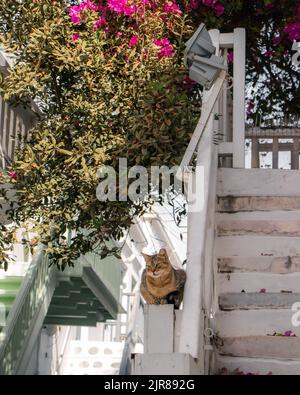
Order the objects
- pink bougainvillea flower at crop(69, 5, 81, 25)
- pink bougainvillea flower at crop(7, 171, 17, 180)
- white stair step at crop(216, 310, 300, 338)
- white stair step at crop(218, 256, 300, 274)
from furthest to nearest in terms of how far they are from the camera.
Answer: pink bougainvillea flower at crop(69, 5, 81, 25) < pink bougainvillea flower at crop(7, 171, 17, 180) < white stair step at crop(218, 256, 300, 274) < white stair step at crop(216, 310, 300, 338)

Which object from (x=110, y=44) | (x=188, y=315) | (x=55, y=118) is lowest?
(x=188, y=315)

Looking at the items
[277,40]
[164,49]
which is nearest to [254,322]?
[164,49]

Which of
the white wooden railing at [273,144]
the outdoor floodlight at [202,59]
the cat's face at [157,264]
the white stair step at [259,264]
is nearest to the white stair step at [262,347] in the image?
the white stair step at [259,264]

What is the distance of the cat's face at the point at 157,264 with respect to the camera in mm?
6059

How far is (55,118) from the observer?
9570 millimetres

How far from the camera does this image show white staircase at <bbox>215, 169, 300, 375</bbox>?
668cm

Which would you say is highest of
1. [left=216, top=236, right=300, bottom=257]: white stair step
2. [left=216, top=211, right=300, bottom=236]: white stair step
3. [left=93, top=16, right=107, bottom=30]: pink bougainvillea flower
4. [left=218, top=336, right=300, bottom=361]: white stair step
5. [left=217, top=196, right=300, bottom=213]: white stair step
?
[left=93, top=16, right=107, bottom=30]: pink bougainvillea flower

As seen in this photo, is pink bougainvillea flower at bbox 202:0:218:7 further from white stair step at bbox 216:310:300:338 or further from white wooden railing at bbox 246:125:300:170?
white stair step at bbox 216:310:300:338

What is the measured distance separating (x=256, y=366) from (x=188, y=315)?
36.8 inches

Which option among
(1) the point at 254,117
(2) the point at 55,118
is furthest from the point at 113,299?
(2) the point at 55,118

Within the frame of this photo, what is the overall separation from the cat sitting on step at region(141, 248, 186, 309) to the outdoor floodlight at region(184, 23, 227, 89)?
1496 mm

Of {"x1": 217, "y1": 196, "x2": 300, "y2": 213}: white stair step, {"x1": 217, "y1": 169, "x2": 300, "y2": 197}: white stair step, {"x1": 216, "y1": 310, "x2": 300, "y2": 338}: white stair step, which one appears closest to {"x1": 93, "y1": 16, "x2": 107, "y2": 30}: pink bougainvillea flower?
{"x1": 217, "y1": 169, "x2": 300, "y2": 197}: white stair step

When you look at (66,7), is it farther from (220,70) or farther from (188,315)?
(188,315)

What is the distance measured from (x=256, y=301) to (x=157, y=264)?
46.8 inches
